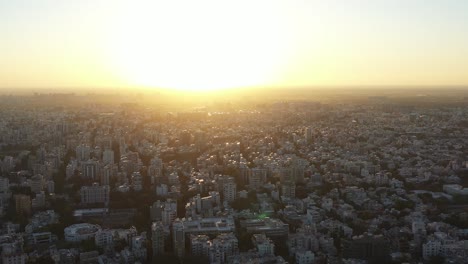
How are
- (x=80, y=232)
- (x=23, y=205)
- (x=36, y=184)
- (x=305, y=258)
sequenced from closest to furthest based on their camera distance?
(x=305, y=258) → (x=80, y=232) → (x=23, y=205) → (x=36, y=184)

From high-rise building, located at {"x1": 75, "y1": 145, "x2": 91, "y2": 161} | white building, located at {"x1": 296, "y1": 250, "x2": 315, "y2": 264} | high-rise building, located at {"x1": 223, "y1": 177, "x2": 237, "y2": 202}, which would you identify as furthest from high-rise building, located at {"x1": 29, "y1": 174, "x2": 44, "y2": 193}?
white building, located at {"x1": 296, "y1": 250, "x2": 315, "y2": 264}

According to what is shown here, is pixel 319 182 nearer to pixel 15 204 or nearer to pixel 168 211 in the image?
pixel 168 211

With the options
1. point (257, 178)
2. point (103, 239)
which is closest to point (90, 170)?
point (257, 178)

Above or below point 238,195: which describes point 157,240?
above

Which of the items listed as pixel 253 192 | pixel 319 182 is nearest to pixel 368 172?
pixel 319 182

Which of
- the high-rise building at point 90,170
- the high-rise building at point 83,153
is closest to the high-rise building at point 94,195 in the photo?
the high-rise building at point 90,170

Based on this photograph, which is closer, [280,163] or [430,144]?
[280,163]

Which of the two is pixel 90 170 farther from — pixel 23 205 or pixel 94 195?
pixel 23 205

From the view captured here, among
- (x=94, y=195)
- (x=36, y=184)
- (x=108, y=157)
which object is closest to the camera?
(x=94, y=195)

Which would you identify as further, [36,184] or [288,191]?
[36,184]

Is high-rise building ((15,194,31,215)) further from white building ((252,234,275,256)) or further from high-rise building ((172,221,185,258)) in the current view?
white building ((252,234,275,256))

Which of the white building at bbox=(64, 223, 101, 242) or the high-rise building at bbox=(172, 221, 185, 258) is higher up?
the high-rise building at bbox=(172, 221, 185, 258)
